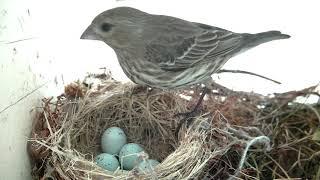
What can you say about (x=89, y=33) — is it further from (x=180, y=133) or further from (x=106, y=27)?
(x=180, y=133)

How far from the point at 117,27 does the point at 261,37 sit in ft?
2.26

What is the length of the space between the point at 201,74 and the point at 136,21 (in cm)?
40

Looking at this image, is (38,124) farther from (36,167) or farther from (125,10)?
(125,10)

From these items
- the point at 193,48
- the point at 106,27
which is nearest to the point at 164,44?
the point at 193,48

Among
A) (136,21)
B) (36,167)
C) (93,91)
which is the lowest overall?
(36,167)

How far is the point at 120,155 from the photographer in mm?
2896

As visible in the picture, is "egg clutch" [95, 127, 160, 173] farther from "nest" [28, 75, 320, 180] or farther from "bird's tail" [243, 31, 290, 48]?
"bird's tail" [243, 31, 290, 48]

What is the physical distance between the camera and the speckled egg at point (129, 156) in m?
2.82

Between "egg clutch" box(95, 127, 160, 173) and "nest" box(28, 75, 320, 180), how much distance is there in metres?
0.06

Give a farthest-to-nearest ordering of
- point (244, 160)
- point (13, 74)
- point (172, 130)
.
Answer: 1. point (172, 130)
2. point (244, 160)
3. point (13, 74)

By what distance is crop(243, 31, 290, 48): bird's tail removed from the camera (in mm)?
2936

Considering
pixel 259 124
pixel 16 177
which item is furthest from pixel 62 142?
pixel 259 124

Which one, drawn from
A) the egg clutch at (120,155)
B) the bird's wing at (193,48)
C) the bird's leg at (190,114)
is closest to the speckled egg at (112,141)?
the egg clutch at (120,155)

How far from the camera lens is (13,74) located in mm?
2596
